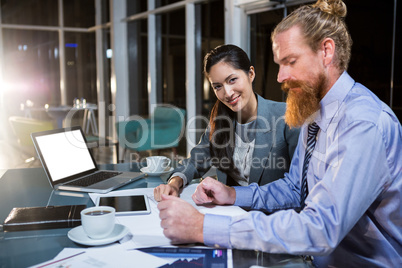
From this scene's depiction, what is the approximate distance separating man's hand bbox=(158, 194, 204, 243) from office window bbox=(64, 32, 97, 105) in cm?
889

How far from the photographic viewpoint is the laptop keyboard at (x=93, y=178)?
169cm

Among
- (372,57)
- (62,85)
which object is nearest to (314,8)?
(372,57)

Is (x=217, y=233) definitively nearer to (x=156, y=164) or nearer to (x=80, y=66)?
(x=156, y=164)

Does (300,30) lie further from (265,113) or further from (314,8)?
(265,113)

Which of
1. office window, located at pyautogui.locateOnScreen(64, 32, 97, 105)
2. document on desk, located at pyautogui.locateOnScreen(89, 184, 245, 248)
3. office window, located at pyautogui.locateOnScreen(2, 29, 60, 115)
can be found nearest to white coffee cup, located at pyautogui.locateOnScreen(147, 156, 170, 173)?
document on desk, located at pyautogui.locateOnScreen(89, 184, 245, 248)

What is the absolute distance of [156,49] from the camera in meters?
6.92

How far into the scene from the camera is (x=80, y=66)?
9.59 meters

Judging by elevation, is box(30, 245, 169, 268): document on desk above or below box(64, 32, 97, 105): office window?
below

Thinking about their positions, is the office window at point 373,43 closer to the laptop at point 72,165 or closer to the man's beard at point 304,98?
the man's beard at point 304,98

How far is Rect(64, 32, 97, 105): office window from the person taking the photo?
938 cm

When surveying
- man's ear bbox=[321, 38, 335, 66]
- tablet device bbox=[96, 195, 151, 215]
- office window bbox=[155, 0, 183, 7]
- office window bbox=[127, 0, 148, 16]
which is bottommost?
tablet device bbox=[96, 195, 151, 215]

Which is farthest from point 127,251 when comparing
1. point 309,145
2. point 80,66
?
point 80,66

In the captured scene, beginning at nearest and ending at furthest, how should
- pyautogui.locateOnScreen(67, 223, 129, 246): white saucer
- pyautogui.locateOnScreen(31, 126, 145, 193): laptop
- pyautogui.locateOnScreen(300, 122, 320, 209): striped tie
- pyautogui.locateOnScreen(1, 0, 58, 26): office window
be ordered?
pyautogui.locateOnScreen(67, 223, 129, 246): white saucer, pyautogui.locateOnScreen(300, 122, 320, 209): striped tie, pyautogui.locateOnScreen(31, 126, 145, 193): laptop, pyautogui.locateOnScreen(1, 0, 58, 26): office window

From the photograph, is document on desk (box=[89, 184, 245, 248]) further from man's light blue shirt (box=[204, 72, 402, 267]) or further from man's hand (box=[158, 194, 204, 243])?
man's light blue shirt (box=[204, 72, 402, 267])
